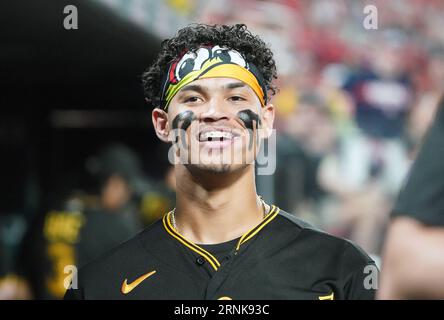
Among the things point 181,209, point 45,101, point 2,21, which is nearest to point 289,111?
point 45,101

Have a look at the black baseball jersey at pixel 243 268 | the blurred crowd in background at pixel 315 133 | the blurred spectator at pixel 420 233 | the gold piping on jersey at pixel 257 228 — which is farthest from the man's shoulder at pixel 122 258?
the blurred crowd in background at pixel 315 133

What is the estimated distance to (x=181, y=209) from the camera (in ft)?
6.84

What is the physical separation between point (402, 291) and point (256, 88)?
868 mm

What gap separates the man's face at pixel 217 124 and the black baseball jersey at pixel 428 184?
671mm

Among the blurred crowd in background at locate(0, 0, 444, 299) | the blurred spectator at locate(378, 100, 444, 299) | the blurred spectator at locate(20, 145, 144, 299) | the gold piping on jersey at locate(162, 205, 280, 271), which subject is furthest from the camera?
the blurred crowd in background at locate(0, 0, 444, 299)

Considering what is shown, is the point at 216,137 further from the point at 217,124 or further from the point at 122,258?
the point at 122,258

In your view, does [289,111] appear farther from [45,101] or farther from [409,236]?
[409,236]

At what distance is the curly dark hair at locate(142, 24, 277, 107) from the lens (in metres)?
2.05

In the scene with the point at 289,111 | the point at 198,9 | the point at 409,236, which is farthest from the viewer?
the point at 289,111

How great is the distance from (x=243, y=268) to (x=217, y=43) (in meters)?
0.60

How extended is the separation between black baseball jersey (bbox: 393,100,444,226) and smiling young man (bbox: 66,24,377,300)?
0.61 m

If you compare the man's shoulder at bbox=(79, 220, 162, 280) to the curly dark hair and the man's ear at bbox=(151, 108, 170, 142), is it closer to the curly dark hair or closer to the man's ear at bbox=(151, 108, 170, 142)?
the man's ear at bbox=(151, 108, 170, 142)

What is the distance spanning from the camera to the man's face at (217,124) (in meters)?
1.92

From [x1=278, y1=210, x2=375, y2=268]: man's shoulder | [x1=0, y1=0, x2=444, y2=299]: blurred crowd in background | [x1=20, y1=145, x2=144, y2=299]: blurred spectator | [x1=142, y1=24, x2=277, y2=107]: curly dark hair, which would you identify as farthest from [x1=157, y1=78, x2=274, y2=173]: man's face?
[x1=20, y1=145, x2=144, y2=299]: blurred spectator
